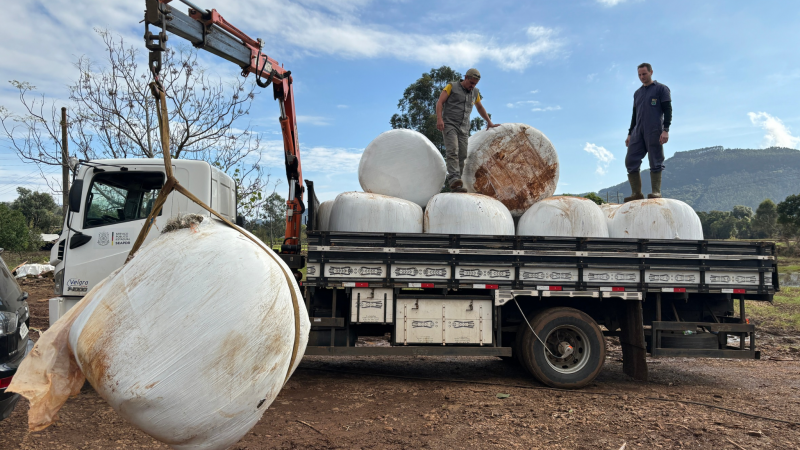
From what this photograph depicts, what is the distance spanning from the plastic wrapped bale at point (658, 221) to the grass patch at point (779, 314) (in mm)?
6673

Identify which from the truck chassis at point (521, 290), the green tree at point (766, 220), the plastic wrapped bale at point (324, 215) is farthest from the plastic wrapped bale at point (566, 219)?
the green tree at point (766, 220)

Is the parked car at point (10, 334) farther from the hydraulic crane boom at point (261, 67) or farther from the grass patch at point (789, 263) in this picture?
the grass patch at point (789, 263)

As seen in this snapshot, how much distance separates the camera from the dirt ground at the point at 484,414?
4340 mm

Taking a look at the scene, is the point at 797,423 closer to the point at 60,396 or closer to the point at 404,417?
the point at 404,417

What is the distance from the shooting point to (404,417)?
4.96 m

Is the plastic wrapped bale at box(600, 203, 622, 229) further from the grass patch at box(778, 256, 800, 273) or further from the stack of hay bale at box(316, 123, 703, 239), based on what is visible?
the grass patch at box(778, 256, 800, 273)

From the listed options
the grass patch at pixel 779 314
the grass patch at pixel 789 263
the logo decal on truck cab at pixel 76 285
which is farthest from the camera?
the grass patch at pixel 789 263

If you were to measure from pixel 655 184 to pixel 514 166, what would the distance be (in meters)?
2.04

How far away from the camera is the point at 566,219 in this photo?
6043 millimetres

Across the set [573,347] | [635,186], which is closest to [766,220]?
[635,186]

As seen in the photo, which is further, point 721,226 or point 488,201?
point 721,226

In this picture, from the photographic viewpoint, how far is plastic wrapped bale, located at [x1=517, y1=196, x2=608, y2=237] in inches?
238

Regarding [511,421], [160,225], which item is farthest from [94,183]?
[511,421]

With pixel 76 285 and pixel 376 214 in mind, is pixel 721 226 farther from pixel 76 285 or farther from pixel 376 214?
pixel 76 285
